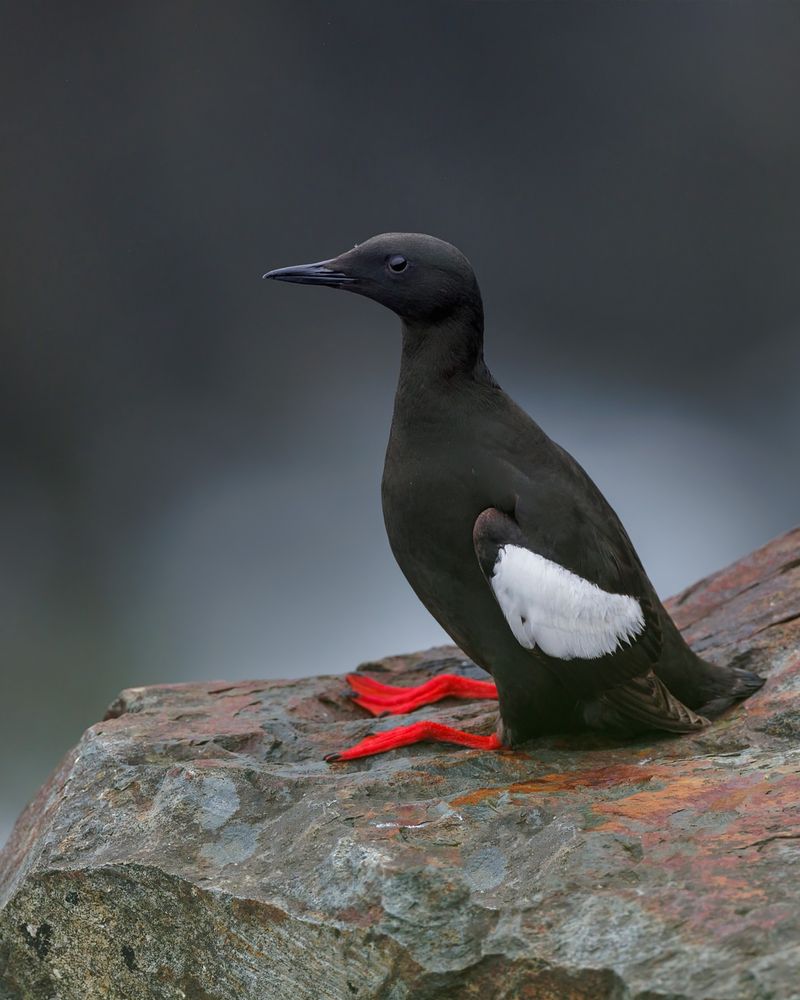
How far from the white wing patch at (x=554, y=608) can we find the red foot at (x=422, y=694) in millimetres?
863

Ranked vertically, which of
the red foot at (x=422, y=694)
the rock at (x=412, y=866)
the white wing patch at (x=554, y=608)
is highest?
the white wing patch at (x=554, y=608)

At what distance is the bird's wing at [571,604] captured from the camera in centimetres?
296

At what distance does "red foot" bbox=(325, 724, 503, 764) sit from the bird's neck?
3.04ft

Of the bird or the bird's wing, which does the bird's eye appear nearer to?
the bird

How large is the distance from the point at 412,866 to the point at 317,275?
5.14ft

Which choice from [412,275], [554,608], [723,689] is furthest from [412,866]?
[412,275]

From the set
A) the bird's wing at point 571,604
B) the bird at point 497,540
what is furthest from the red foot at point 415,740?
the bird's wing at point 571,604

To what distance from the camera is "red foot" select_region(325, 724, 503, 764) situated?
324 centimetres

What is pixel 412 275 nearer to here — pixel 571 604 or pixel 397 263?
pixel 397 263

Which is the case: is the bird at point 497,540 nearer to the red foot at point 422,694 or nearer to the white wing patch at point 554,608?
the white wing patch at point 554,608

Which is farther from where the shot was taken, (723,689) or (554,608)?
(723,689)

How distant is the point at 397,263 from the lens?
10.3 feet

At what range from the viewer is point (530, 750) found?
3186 millimetres

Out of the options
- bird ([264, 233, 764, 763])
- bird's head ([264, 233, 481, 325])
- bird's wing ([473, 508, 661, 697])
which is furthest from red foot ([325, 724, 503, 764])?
bird's head ([264, 233, 481, 325])
